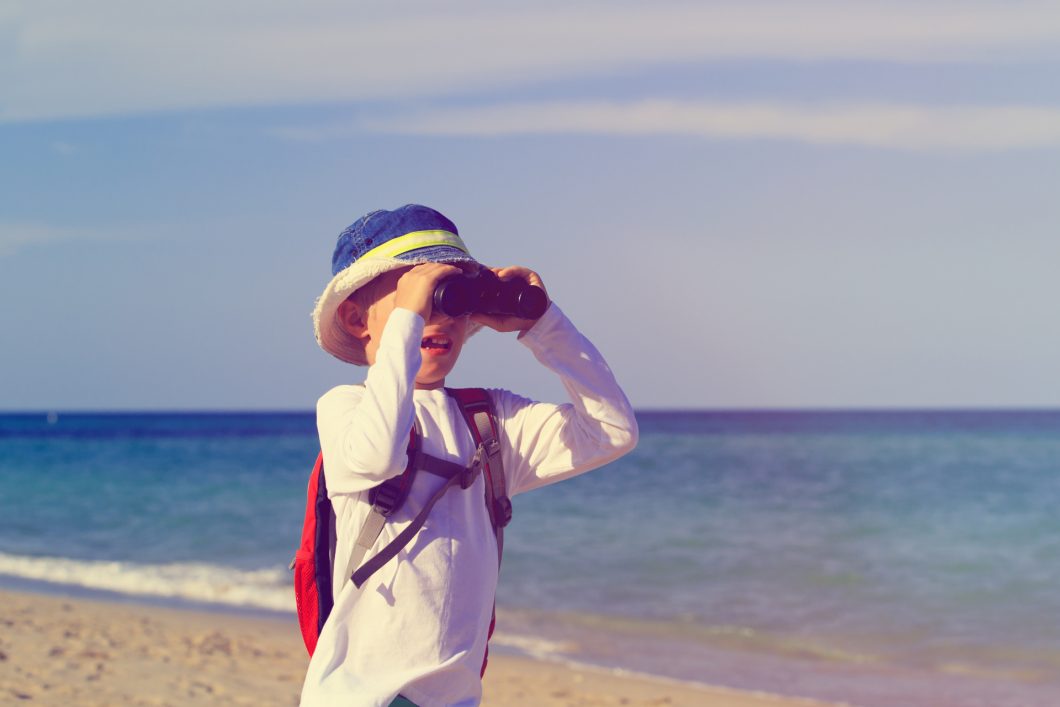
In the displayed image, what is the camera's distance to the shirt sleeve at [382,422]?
78.1 inches

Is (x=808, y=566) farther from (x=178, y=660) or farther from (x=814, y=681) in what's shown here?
(x=178, y=660)

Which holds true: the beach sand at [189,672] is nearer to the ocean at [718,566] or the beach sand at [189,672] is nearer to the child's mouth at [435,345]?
the ocean at [718,566]

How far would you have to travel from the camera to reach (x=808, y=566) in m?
11.8

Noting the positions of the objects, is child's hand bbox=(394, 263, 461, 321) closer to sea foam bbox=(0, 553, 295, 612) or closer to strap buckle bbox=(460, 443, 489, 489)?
strap buckle bbox=(460, 443, 489, 489)

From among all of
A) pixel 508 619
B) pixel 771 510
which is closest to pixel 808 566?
pixel 508 619

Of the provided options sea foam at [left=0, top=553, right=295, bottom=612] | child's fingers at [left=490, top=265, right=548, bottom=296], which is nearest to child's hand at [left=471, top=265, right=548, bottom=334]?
child's fingers at [left=490, top=265, right=548, bottom=296]

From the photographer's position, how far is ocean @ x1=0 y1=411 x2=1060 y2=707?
793 cm

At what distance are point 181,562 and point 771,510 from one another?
902 cm

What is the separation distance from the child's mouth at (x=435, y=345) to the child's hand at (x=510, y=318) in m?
0.08

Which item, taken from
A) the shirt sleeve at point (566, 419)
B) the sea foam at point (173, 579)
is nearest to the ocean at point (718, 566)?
the sea foam at point (173, 579)

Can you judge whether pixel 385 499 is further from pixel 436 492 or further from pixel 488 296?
pixel 488 296

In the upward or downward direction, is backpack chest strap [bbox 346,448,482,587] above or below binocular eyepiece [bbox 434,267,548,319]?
below

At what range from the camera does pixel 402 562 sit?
2.11m

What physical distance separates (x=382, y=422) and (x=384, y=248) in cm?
41
